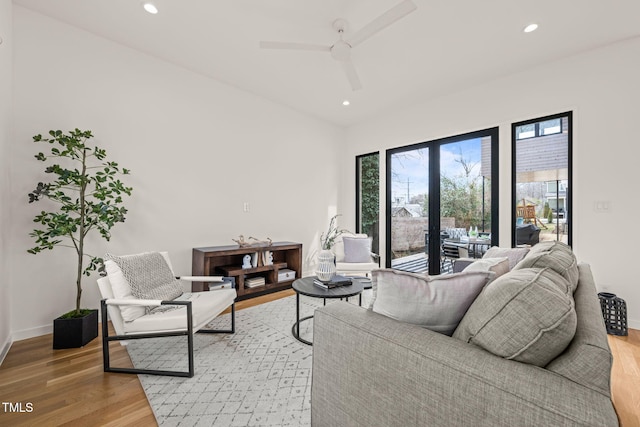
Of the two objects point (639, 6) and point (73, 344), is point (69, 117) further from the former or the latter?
point (639, 6)

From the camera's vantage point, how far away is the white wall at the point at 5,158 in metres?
2.06

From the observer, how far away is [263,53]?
9.77ft

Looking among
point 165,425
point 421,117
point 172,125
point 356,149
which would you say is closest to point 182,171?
point 172,125

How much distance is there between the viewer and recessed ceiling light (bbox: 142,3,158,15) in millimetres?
2312

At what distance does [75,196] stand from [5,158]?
1.78 feet

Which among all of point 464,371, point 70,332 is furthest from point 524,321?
point 70,332

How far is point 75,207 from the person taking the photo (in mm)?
2305

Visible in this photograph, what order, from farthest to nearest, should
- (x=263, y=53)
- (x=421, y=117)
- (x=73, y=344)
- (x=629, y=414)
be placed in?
(x=421, y=117)
(x=263, y=53)
(x=73, y=344)
(x=629, y=414)

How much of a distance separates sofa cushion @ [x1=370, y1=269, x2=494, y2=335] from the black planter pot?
2.52 m

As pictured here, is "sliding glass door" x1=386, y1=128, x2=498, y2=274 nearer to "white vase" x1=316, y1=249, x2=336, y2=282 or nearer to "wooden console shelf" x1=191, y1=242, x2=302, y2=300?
"wooden console shelf" x1=191, y1=242, x2=302, y2=300

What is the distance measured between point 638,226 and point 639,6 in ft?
6.37

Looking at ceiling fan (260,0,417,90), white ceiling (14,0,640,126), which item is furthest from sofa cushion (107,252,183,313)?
white ceiling (14,0,640,126)

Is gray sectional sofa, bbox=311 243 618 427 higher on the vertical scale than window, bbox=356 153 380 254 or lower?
lower

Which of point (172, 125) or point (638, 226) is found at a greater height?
point (172, 125)
